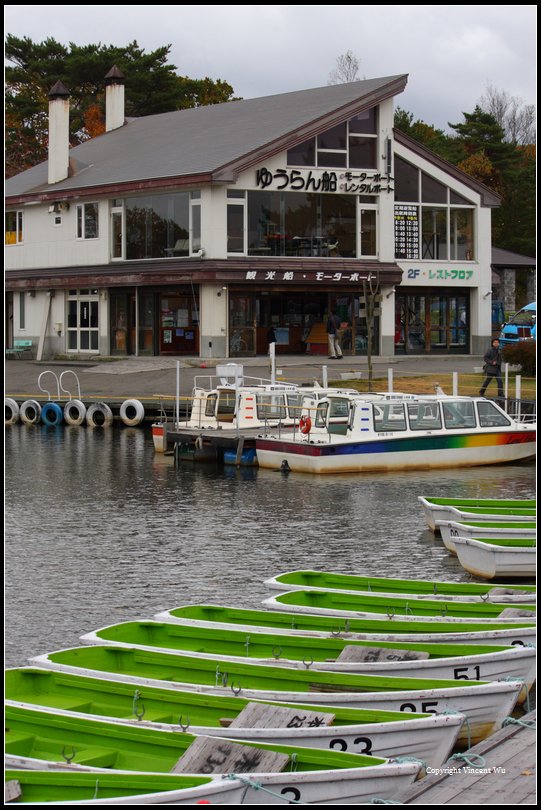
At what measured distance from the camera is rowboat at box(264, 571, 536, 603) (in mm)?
15508

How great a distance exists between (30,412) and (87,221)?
48.2ft

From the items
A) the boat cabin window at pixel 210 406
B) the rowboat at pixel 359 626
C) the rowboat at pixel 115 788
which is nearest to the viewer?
the rowboat at pixel 115 788

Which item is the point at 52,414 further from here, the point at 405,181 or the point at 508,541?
the point at 508,541

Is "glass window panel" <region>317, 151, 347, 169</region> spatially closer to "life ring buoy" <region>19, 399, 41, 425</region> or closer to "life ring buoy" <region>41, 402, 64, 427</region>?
"life ring buoy" <region>41, 402, 64, 427</region>

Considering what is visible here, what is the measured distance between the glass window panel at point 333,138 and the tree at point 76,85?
33.8 m

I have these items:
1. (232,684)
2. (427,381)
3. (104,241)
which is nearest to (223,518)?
(232,684)

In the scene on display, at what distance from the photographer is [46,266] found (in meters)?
61.6

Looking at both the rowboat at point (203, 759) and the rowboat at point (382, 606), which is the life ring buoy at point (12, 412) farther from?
the rowboat at point (203, 759)

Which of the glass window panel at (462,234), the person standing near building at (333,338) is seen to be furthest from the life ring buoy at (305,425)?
the glass window panel at (462,234)

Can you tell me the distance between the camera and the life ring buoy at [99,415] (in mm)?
44625

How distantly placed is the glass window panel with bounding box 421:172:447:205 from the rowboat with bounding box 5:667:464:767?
159 feet

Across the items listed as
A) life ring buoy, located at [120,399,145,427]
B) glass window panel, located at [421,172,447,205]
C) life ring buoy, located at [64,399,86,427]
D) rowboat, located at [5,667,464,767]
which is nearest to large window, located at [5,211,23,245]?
life ring buoy, located at [64,399,86,427]

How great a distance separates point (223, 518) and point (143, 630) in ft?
43.7

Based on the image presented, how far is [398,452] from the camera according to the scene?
110ft
